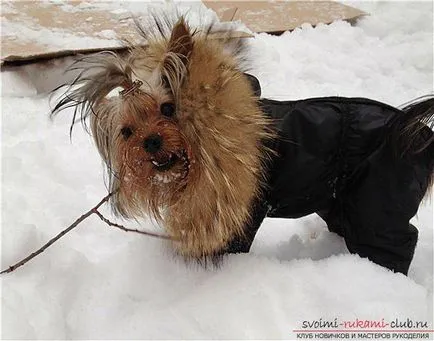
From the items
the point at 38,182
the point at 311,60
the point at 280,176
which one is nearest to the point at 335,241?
the point at 280,176

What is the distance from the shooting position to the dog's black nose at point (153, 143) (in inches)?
44.3

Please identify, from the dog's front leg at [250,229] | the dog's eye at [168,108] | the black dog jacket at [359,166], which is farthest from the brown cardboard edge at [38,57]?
the dog's eye at [168,108]

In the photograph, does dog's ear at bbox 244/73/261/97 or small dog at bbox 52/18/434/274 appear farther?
dog's ear at bbox 244/73/261/97

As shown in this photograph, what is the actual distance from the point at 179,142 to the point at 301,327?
53 centimetres

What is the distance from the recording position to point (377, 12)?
3428 millimetres

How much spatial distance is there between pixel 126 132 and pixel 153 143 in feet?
0.34

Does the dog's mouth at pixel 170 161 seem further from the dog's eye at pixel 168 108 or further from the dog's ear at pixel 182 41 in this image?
the dog's ear at pixel 182 41

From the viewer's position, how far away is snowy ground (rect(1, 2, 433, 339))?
122 cm

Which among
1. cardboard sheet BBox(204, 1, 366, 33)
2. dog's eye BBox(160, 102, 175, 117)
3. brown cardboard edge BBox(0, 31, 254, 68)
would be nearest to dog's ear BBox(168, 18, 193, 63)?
dog's eye BBox(160, 102, 175, 117)

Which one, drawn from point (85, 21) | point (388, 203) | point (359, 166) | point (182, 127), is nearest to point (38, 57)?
point (85, 21)

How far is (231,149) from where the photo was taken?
3.84 feet

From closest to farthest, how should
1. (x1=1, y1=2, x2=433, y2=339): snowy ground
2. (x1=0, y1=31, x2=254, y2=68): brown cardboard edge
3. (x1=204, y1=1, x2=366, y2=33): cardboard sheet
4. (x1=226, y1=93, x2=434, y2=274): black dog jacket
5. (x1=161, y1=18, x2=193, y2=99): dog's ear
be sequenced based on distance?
(x1=161, y1=18, x2=193, y2=99): dog's ear
(x1=1, y1=2, x2=433, y2=339): snowy ground
(x1=226, y1=93, x2=434, y2=274): black dog jacket
(x1=0, y1=31, x2=254, y2=68): brown cardboard edge
(x1=204, y1=1, x2=366, y2=33): cardboard sheet

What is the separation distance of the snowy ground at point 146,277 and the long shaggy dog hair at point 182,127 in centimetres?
16

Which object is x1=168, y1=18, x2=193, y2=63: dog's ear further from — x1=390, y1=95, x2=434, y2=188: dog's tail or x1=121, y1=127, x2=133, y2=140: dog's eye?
x1=390, y1=95, x2=434, y2=188: dog's tail
